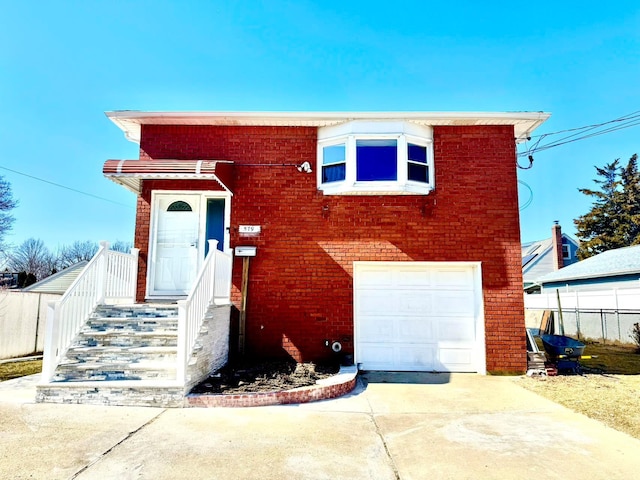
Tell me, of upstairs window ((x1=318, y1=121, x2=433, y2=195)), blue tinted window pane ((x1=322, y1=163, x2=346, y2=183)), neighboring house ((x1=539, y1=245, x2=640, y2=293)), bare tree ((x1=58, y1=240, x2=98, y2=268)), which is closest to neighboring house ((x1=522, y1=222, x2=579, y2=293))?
neighboring house ((x1=539, y1=245, x2=640, y2=293))

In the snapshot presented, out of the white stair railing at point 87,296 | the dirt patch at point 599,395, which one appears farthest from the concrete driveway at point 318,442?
the white stair railing at point 87,296

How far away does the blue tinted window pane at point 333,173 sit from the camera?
8.79 metres

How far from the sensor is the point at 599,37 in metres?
12.6

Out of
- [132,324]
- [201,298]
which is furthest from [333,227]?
[132,324]

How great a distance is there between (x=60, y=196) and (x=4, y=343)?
78.5 ft

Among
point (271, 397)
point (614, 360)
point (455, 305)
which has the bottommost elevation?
point (614, 360)

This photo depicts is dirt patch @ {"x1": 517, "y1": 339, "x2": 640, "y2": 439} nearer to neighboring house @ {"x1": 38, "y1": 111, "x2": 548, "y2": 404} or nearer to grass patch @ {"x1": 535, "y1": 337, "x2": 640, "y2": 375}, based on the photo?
grass patch @ {"x1": 535, "y1": 337, "x2": 640, "y2": 375}

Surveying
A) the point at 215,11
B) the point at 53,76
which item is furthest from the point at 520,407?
the point at 53,76

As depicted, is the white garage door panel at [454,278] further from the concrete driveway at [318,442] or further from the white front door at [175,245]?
the white front door at [175,245]

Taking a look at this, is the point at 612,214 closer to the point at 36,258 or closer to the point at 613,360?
the point at 613,360

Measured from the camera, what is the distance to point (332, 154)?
29.3ft

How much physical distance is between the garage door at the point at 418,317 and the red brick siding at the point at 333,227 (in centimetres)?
25

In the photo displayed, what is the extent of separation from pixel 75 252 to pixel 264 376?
4957 cm

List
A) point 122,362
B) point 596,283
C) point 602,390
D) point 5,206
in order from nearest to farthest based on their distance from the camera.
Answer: point 122,362, point 602,390, point 596,283, point 5,206
